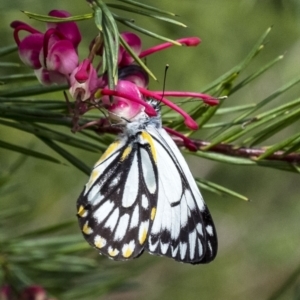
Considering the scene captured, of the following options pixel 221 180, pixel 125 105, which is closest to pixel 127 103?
pixel 125 105

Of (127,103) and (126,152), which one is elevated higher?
(127,103)

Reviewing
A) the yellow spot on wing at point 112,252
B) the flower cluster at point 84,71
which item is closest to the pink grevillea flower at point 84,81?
the flower cluster at point 84,71

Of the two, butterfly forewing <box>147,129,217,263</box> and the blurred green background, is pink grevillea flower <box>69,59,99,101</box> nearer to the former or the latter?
butterfly forewing <box>147,129,217,263</box>

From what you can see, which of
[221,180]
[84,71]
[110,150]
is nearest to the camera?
[84,71]

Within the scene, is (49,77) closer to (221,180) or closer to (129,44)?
(129,44)

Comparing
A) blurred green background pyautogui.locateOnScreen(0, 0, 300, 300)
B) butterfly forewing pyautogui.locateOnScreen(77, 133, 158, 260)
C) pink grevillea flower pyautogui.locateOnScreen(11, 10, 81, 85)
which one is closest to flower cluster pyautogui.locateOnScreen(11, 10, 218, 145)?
pink grevillea flower pyautogui.locateOnScreen(11, 10, 81, 85)

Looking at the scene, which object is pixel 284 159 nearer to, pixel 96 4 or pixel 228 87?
pixel 228 87

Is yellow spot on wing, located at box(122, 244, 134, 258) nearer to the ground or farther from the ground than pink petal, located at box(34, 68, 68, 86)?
nearer to the ground
